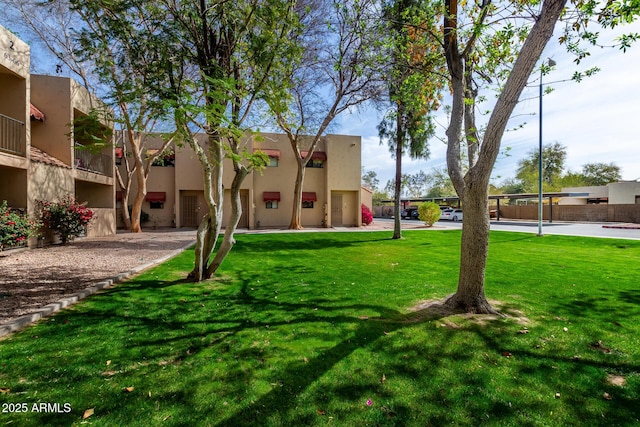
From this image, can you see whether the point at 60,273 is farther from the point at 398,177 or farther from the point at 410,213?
the point at 410,213

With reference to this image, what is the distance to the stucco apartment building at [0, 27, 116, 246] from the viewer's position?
1052 centimetres

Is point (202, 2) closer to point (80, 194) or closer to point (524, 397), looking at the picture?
point (524, 397)

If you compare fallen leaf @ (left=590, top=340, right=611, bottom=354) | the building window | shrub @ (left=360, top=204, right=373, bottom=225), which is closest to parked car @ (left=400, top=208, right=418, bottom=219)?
shrub @ (left=360, top=204, right=373, bottom=225)

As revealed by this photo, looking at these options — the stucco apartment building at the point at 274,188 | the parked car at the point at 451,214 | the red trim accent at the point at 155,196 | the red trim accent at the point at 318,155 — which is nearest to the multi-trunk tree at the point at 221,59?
the stucco apartment building at the point at 274,188

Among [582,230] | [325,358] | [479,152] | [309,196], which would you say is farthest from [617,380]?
[582,230]

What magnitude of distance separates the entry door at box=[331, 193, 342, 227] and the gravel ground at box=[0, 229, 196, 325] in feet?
51.0

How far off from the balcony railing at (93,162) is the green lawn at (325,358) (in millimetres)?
12300

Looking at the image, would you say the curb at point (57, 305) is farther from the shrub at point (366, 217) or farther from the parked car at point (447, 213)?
the parked car at point (447, 213)

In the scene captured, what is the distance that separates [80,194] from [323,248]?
14497 mm

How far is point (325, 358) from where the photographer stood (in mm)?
3471

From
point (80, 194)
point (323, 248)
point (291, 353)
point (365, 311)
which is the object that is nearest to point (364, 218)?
point (323, 248)

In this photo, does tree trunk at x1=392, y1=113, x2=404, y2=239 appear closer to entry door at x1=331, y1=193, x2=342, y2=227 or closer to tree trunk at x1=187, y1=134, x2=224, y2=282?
entry door at x1=331, y1=193, x2=342, y2=227

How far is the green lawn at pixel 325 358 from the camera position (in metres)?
2.60

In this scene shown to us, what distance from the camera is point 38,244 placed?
11.5 m
